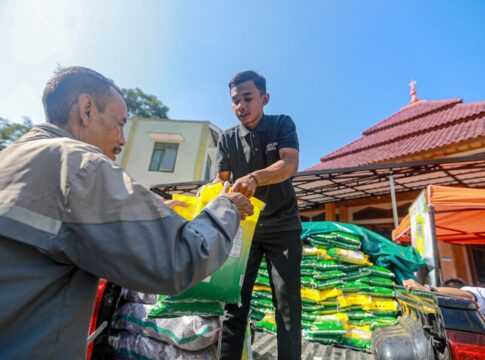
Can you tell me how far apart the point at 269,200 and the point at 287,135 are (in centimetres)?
49

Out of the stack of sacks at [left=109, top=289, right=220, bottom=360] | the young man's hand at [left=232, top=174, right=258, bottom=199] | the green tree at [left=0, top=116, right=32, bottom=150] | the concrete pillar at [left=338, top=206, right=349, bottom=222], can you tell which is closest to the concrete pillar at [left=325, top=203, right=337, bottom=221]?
the concrete pillar at [left=338, top=206, right=349, bottom=222]

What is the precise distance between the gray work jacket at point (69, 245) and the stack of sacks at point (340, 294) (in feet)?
9.30

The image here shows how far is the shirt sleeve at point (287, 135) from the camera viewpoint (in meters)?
1.80

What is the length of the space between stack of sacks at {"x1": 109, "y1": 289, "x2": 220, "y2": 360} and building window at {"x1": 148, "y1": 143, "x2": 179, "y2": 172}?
44.7 ft

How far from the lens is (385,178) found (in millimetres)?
6570

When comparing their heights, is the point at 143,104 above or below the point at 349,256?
above

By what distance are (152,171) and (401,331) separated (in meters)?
14.9

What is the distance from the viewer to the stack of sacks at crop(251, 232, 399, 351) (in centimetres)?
288

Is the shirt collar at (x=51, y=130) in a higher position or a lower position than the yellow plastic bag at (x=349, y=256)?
higher

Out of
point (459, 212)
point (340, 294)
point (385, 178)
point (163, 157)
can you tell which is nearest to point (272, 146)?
point (340, 294)

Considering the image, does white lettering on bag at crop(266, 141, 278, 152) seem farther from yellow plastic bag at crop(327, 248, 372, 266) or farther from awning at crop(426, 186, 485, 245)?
yellow plastic bag at crop(327, 248, 372, 266)

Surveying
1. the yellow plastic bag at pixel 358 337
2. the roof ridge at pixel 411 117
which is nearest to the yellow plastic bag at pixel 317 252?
the yellow plastic bag at pixel 358 337

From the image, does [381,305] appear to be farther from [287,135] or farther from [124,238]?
[124,238]

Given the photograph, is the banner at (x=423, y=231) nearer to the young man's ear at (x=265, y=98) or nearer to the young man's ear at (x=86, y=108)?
the young man's ear at (x=265, y=98)
